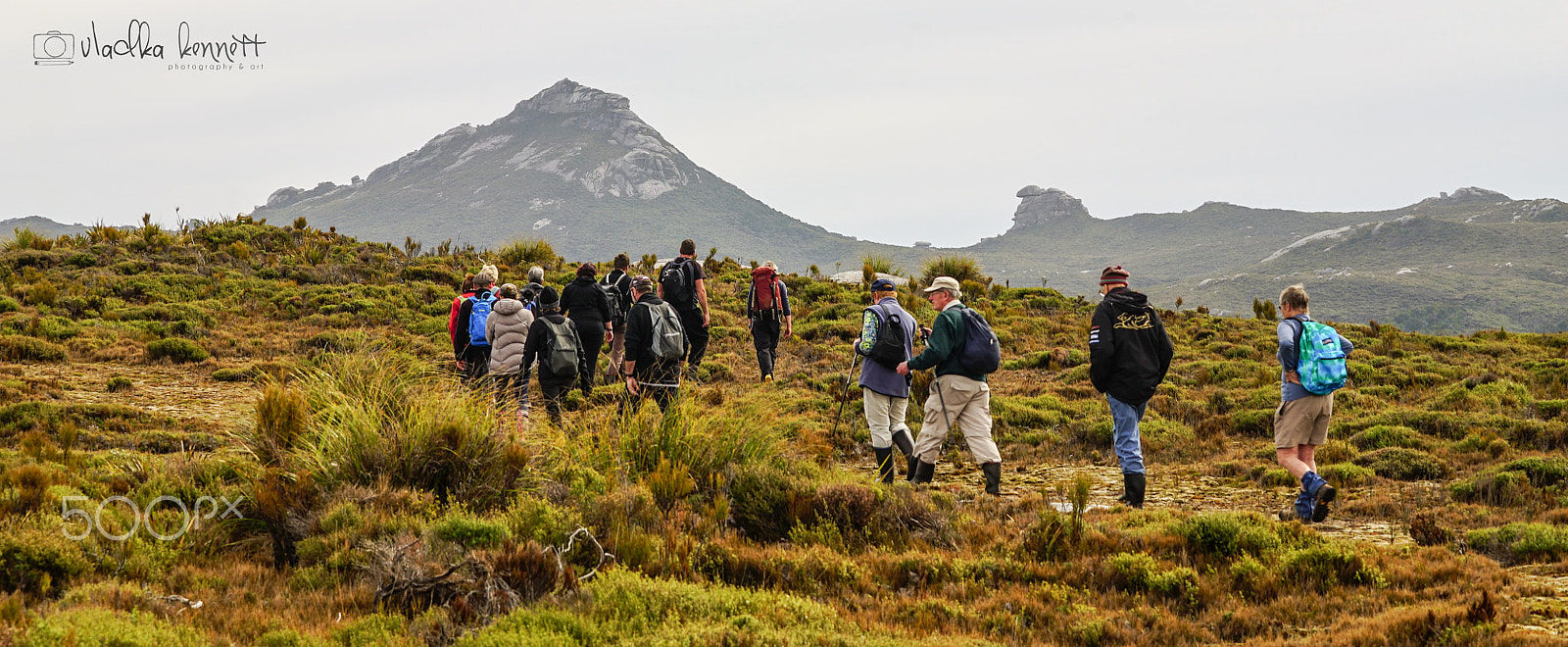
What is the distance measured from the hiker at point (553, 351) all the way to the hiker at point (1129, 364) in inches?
205

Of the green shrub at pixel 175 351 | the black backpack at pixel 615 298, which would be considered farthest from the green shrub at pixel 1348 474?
the green shrub at pixel 175 351

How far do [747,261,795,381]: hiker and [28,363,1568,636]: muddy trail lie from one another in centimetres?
449

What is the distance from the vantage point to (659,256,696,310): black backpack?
35.7 ft

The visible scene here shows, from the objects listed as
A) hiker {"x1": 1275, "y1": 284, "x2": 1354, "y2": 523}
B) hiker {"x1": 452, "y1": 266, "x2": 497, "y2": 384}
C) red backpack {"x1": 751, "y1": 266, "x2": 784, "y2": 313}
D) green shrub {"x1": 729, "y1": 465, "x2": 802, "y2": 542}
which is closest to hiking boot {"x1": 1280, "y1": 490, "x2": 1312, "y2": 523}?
hiker {"x1": 1275, "y1": 284, "x2": 1354, "y2": 523}

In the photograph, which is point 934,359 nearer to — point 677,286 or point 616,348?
point 677,286

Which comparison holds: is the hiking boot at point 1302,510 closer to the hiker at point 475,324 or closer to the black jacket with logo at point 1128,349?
the black jacket with logo at point 1128,349

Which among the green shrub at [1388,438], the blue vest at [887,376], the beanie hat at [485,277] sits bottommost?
the green shrub at [1388,438]

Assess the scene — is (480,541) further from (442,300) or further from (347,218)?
(347,218)

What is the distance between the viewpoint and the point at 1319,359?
6273mm

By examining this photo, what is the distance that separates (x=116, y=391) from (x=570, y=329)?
22.7ft

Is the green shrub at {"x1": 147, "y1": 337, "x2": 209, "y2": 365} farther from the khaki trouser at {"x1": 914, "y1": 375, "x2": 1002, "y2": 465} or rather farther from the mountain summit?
the mountain summit

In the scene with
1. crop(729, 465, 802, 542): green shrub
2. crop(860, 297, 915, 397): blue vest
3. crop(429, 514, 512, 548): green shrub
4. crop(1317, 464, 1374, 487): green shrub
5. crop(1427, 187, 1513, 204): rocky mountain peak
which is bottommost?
crop(1317, 464, 1374, 487): green shrub

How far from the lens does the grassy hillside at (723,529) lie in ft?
13.1

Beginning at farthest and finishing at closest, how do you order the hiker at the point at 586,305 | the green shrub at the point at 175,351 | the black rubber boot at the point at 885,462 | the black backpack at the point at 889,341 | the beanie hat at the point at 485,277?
the green shrub at the point at 175,351
the hiker at the point at 586,305
the beanie hat at the point at 485,277
the black rubber boot at the point at 885,462
the black backpack at the point at 889,341
